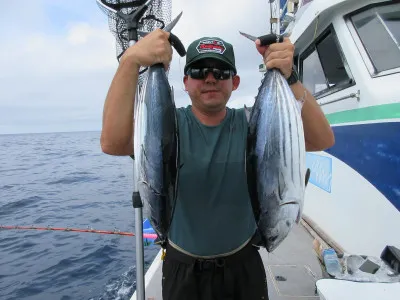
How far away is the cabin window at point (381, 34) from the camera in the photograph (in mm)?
2902

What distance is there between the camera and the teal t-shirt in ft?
6.31

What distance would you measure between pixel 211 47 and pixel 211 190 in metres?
0.78

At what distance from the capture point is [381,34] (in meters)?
3.00

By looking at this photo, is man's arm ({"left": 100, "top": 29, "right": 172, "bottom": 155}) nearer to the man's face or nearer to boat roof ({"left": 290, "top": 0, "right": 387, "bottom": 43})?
the man's face

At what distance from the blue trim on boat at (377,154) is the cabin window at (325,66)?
1.76 feet

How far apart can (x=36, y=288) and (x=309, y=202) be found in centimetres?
479

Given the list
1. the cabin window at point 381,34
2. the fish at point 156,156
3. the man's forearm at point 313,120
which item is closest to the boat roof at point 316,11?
the cabin window at point 381,34

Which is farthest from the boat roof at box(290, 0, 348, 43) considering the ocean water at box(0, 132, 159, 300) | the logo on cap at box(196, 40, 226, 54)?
the ocean water at box(0, 132, 159, 300)

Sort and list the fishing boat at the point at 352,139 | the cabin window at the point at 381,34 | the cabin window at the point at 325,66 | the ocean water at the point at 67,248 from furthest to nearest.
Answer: the ocean water at the point at 67,248
the cabin window at the point at 325,66
the cabin window at the point at 381,34
the fishing boat at the point at 352,139

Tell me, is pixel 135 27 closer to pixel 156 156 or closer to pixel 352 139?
pixel 156 156

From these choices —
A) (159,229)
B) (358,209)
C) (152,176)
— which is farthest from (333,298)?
(358,209)

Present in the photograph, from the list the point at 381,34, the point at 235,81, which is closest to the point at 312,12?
the point at 381,34

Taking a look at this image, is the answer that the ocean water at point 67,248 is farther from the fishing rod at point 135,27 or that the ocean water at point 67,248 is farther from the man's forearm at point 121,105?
the man's forearm at point 121,105

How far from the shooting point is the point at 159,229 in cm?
173
